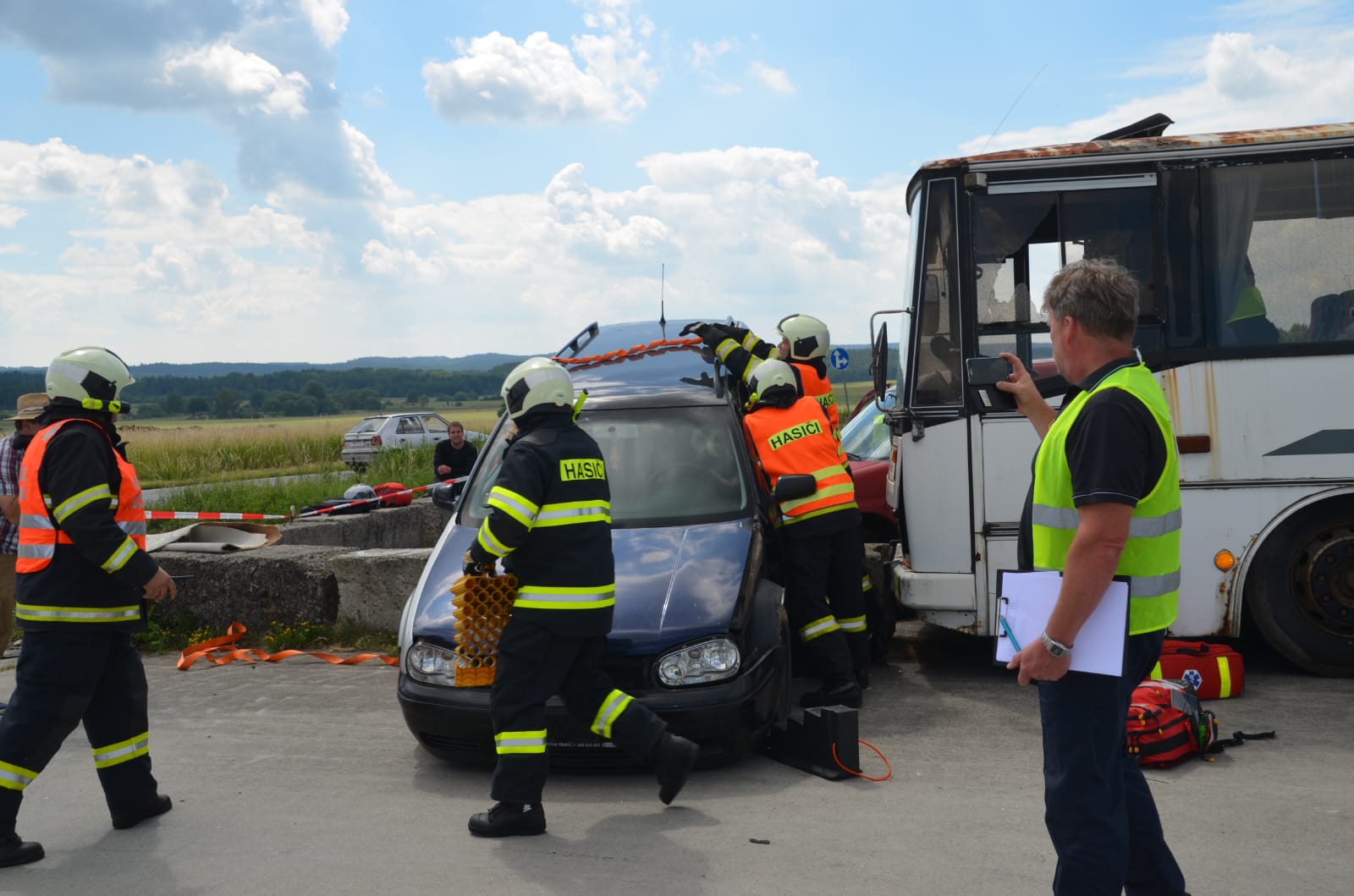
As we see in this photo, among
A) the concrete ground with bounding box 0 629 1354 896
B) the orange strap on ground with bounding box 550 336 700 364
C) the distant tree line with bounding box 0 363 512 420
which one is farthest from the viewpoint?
the distant tree line with bounding box 0 363 512 420

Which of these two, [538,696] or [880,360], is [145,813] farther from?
[880,360]

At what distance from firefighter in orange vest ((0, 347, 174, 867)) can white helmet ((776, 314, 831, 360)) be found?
4.12 metres

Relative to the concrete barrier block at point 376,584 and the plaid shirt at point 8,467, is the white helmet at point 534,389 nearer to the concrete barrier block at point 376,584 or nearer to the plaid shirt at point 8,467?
the concrete barrier block at point 376,584

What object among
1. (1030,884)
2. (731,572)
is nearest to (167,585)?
(731,572)

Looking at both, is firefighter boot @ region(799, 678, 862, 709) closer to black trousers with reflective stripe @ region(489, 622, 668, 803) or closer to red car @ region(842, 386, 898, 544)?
black trousers with reflective stripe @ region(489, 622, 668, 803)

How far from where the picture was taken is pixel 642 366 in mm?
8070

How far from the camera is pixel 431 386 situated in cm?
13362

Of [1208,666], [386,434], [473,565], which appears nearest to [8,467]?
[473,565]

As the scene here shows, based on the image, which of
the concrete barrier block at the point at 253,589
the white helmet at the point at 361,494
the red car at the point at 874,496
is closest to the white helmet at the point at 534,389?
the red car at the point at 874,496

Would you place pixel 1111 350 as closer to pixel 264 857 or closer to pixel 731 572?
pixel 731 572

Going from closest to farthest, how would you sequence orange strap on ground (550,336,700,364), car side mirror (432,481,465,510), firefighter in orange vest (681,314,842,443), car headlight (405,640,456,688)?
car headlight (405,640,456,688), car side mirror (432,481,465,510), firefighter in orange vest (681,314,842,443), orange strap on ground (550,336,700,364)

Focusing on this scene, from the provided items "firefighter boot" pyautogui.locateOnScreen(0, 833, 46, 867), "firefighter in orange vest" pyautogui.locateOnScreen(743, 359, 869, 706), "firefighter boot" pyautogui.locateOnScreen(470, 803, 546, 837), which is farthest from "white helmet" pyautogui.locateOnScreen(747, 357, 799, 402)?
"firefighter boot" pyautogui.locateOnScreen(0, 833, 46, 867)

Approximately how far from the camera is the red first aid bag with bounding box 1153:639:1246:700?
664 cm

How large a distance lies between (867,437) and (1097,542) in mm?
7462
